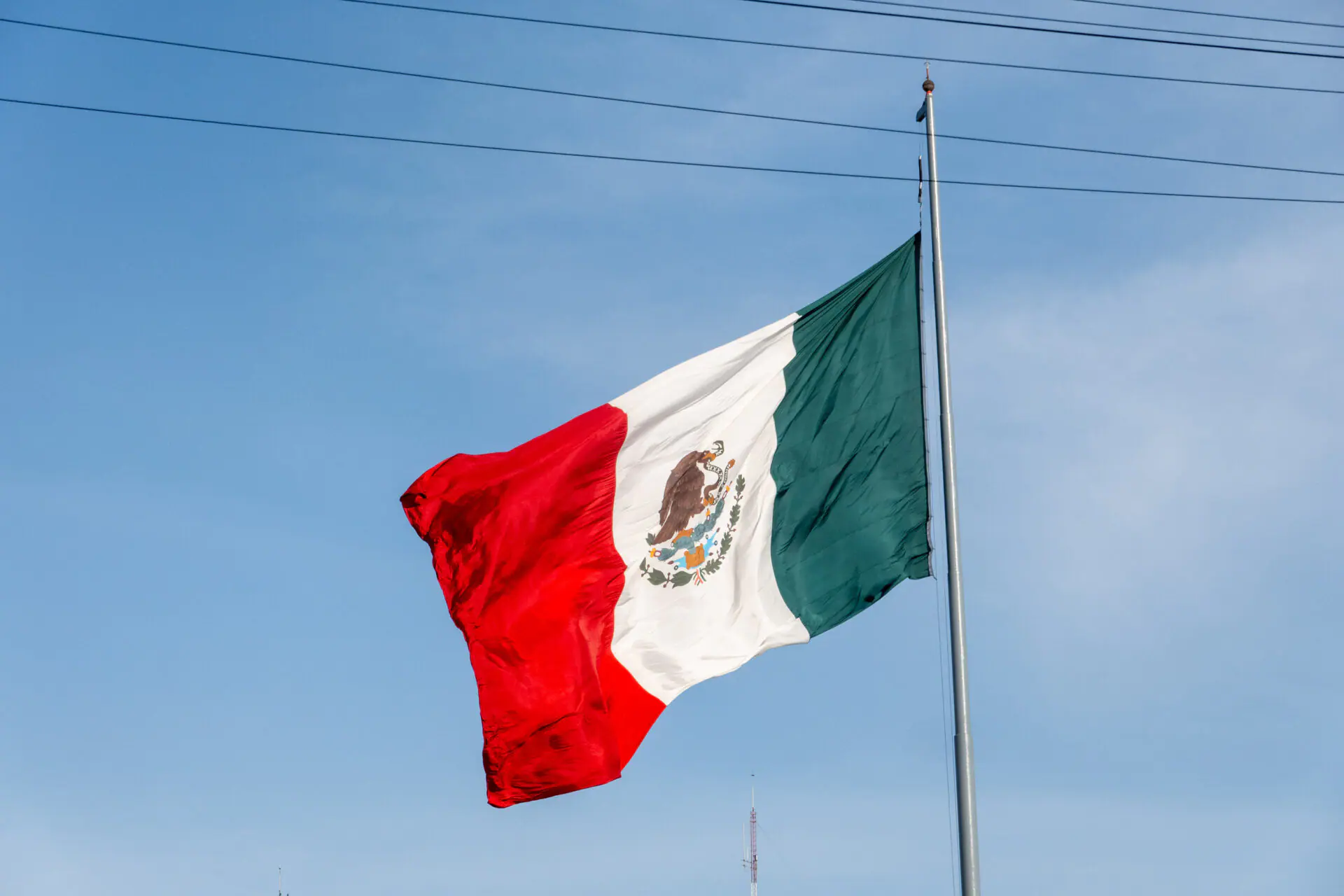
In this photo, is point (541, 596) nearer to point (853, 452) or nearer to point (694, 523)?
point (694, 523)

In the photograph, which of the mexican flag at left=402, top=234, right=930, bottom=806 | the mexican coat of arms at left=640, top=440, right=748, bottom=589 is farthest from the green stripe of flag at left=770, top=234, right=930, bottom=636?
the mexican coat of arms at left=640, top=440, right=748, bottom=589

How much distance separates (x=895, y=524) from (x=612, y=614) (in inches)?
136

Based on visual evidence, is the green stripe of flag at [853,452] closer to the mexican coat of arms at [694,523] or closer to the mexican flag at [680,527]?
the mexican flag at [680,527]

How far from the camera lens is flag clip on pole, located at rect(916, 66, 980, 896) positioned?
14.8 metres

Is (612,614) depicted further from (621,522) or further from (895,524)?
(895,524)

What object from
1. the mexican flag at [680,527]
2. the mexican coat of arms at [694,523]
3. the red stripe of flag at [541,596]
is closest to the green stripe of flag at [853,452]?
the mexican flag at [680,527]

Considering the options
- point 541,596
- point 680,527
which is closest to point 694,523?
point 680,527

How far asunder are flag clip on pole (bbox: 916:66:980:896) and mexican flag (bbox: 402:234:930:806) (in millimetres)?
743

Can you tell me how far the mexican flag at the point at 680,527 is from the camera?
57.2 feet

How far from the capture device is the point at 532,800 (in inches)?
672

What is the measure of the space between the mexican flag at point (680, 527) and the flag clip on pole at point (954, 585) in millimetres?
743

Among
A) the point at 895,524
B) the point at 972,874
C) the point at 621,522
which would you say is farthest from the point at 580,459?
the point at 972,874

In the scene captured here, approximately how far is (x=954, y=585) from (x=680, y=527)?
3.93m

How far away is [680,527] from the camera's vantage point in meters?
18.6
